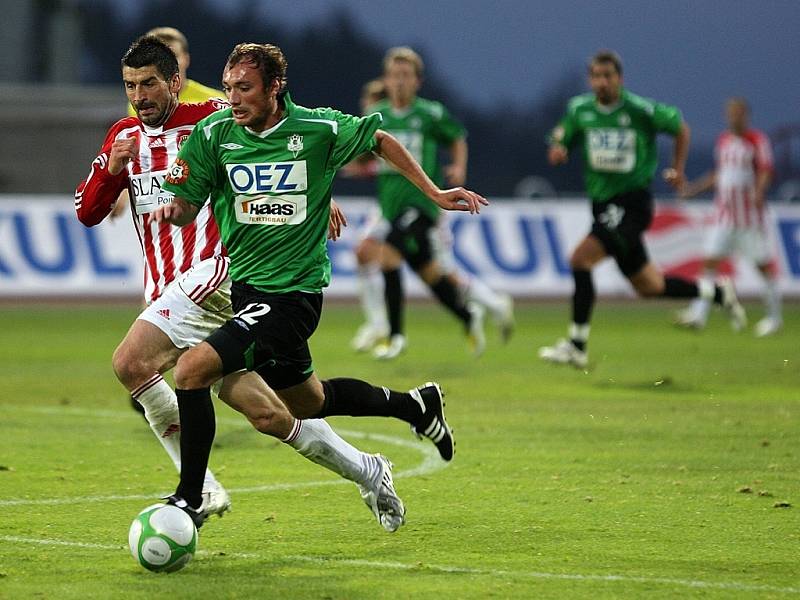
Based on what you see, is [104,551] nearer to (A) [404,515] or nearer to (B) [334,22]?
(A) [404,515]

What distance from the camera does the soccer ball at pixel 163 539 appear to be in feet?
17.3

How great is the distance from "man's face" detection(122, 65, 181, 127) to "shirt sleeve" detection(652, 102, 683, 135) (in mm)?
6284

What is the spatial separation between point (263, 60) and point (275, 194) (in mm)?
531

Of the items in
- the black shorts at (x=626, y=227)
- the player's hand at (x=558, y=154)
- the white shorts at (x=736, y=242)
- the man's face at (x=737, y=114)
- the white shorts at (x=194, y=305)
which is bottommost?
the white shorts at (x=736, y=242)

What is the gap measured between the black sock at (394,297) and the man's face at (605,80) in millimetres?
2710

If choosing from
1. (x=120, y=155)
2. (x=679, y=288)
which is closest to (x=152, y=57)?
(x=120, y=155)

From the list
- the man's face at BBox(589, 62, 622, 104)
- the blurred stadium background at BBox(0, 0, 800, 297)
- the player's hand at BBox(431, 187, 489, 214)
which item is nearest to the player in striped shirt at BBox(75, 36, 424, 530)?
the player's hand at BBox(431, 187, 489, 214)

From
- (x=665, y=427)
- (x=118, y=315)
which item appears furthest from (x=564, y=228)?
(x=665, y=427)

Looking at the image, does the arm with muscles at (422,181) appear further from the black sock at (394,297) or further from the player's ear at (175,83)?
the black sock at (394,297)

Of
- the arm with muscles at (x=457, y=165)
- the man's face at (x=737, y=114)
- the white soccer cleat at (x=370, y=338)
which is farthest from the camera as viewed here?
the man's face at (x=737, y=114)

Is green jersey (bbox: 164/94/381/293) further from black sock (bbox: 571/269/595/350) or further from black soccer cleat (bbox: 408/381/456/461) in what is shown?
black sock (bbox: 571/269/595/350)

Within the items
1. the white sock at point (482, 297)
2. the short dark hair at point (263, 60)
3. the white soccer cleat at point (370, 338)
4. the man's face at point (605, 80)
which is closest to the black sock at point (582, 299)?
the man's face at point (605, 80)

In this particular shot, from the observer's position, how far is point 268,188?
6023 millimetres

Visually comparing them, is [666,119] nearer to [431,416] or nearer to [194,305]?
[431,416]
